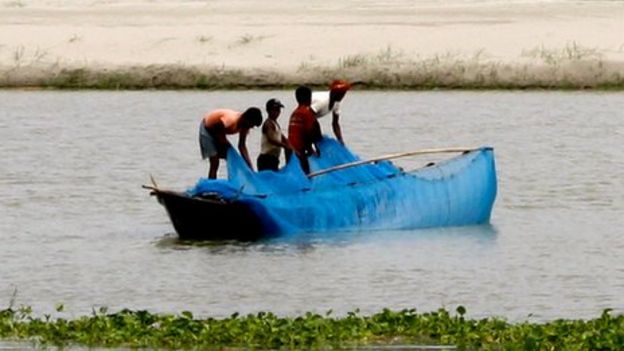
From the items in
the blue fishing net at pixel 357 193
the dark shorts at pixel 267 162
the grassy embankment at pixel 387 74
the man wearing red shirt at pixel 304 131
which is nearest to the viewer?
the blue fishing net at pixel 357 193

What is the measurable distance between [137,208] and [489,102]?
557 inches

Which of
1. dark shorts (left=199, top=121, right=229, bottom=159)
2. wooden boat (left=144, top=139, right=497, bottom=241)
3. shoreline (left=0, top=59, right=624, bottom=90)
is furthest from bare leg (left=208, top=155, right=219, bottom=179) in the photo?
shoreline (left=0, top=59, right=624, bottom=90)

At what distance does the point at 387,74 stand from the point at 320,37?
2.74 meters

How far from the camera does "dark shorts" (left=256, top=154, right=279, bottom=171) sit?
1994cm

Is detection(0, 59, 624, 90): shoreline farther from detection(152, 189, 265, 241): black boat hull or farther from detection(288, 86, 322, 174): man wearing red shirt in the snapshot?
detection(152, 189, 265, 241): black boat hull

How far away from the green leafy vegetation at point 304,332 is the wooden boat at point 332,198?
5.39 meters

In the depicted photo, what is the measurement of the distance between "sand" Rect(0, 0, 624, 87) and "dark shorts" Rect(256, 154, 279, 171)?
707 inches

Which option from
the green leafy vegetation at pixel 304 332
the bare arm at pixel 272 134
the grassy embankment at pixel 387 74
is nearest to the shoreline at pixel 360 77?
the grassy embankment at pixel 387 74

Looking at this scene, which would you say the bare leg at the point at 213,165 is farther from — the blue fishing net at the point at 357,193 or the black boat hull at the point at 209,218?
the black boat hull at the point at 209,218

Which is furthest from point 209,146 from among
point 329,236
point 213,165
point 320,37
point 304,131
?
point 320,37

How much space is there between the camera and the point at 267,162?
1998 cm

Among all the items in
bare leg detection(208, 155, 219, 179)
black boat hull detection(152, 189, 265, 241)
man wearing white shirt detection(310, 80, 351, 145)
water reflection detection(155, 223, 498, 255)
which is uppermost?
man wearing white shirt detection(310, 80, 351, 145)

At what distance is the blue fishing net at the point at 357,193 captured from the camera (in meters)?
18.9

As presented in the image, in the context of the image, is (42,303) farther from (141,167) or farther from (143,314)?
(141,167)
